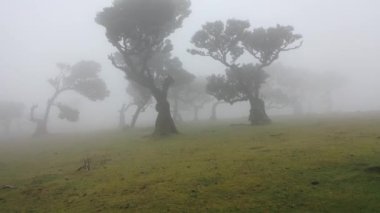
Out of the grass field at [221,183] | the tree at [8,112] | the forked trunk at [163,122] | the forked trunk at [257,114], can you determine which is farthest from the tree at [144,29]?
the tree at [8,112]

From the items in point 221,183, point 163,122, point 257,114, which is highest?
point 257,114

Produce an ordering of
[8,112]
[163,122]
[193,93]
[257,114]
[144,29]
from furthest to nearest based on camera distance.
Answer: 1. [8,112]
2. [193,93]
3. [257,114]
4. [144,29]
5. [163,122]

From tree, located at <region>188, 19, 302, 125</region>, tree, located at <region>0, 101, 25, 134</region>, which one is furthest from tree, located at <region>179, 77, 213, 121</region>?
Result: tree, located at <region>0, 101, 25, 134</region>

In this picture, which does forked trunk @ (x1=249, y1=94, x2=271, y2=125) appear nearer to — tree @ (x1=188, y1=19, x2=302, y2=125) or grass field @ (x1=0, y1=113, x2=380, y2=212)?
tree @ (x1=188, y1=19, x2=302, y2=125)

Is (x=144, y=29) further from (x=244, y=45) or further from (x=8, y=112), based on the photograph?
(x=8, y=112)

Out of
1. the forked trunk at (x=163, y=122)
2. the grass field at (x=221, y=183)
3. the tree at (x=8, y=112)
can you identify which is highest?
the tree at (x=8, y=112)

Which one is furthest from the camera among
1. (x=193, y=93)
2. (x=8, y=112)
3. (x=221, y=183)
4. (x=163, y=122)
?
(x=8, y=112)

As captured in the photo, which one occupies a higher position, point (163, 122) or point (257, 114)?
point (257, 114)

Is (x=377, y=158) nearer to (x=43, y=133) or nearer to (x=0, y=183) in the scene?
(x=0, y=183)

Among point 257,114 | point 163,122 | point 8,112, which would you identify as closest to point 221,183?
point 163,122

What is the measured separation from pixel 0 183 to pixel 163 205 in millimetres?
11739

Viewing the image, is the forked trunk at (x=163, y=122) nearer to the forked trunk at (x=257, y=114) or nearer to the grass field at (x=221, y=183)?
the forked trunk at (x=257, y=114)

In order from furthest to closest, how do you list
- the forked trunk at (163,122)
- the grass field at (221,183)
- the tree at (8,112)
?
1. the tree at (8,112)
2. the forked trunk at (163,122)
3. the grass field at (221,183)

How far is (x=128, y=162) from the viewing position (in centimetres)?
2259
